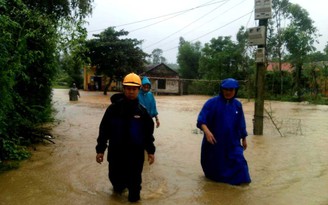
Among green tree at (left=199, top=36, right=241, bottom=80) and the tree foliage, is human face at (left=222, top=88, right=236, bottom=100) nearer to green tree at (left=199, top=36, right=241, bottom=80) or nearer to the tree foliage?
the tree foliage

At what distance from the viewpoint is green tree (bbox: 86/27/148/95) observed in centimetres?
3625

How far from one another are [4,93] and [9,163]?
1.31 metres

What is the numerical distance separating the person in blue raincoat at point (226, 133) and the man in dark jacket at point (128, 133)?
1.19 metres

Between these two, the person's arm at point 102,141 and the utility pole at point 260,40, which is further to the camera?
the utility pole at point 260,40

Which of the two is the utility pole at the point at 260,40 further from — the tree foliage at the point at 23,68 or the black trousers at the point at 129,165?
the black trousers at the point at 129,165

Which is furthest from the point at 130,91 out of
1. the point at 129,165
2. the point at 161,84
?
the point at 161,84

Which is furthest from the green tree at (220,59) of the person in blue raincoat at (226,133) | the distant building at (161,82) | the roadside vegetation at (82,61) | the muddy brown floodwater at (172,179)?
the person in blue raincoat at (226,133)

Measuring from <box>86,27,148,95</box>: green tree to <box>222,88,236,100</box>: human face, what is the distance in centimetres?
Answer: 3126

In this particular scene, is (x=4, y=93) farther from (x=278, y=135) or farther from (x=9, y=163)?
(x=278, y=135)

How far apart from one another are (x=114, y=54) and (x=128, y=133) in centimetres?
3247

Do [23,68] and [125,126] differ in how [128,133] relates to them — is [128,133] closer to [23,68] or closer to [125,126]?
[125,126]

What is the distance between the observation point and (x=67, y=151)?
768 centimetres

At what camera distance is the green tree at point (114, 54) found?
36.2 m

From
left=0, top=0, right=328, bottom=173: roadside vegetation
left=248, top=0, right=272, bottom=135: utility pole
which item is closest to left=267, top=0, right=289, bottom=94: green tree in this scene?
left=0, top=0, right=328, bottom=173: roadside vegetation
